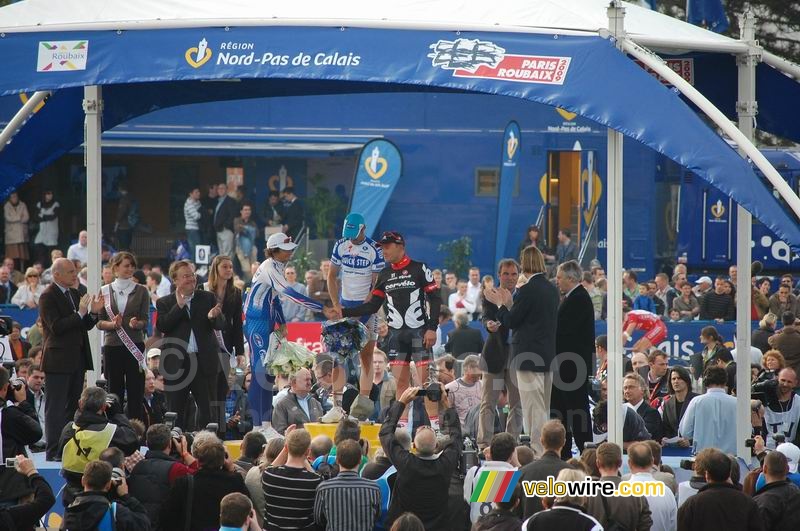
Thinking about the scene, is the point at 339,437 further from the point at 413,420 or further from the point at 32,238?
the point at 32,238

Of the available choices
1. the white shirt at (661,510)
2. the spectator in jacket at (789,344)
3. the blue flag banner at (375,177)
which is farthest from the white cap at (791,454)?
the blue flag banner at (375,177)

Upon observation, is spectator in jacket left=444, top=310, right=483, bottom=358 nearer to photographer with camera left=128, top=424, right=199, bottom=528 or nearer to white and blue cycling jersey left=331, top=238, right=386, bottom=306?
white and blue cycling jersey left=331, top=238, right=386, bottom=306

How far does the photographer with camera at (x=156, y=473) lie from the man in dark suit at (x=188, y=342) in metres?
2.76

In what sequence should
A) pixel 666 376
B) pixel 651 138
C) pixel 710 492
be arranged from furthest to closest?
pixel 666 376, pixel 651 138, pixel 710 492

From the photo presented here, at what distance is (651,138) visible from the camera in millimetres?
10039

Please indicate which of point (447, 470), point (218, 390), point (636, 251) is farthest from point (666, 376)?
point (636, 251)

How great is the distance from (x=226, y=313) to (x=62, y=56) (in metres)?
2.76

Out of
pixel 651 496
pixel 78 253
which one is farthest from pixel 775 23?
pixel 651 496

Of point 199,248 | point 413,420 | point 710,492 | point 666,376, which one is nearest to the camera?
point 710,492

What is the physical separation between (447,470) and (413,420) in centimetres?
305

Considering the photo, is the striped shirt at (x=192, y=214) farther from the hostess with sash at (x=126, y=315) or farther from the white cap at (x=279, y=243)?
the hostess with sash at (x=126, y=315)

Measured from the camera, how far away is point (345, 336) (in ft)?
42.4

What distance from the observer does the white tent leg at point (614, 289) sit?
1053 cm

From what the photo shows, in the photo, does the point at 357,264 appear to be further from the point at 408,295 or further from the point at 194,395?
the point at 194,395
